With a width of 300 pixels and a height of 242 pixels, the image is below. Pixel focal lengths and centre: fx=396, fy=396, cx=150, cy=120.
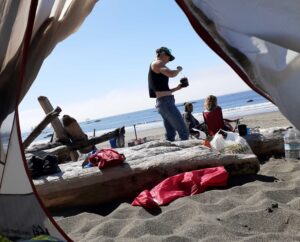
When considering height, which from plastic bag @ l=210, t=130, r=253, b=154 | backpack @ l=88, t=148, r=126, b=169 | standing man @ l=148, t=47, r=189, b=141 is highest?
standing man @ l=148, t=47, r=189, b=141

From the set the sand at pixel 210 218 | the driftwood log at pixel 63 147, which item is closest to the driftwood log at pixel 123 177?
the sand at pixel 210 218

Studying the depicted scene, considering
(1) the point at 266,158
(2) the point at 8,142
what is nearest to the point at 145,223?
(2) the point at 8,142

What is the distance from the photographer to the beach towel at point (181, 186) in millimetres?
4094

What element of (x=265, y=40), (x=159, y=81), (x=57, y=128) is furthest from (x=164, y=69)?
(x=265, y=40)

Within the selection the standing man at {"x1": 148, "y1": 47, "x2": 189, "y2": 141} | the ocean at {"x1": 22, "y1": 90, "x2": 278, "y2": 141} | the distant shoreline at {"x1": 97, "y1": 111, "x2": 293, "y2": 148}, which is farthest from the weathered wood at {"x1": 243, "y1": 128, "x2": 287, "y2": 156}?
the ocean at {"x1": 22, "y1": 90, "x2": 278, "y2": 141}

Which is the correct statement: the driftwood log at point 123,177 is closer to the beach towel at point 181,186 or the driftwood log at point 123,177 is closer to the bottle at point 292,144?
the beach towel at point 181,186

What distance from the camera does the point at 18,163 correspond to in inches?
110

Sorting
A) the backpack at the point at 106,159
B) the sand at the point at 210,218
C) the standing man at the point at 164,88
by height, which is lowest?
the sand at the point at 210,218

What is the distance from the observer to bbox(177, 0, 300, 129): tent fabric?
2.03m

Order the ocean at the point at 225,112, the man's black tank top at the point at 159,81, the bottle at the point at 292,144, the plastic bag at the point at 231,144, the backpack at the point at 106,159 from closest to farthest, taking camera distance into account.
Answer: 1. the backpack at the point at 106,159
2. the plastic bag at the point at 231,144
3. the bottle at the point at 292,144
4. the man's black tank top at the point at 159,81
5. the ocean at the point at 225,112

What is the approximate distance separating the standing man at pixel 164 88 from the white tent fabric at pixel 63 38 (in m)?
3.22

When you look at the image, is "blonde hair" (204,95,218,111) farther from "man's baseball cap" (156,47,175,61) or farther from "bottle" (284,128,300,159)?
"bottle" (284,128,300,159)

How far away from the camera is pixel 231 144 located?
553cm

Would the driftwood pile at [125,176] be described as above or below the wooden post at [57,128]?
below
